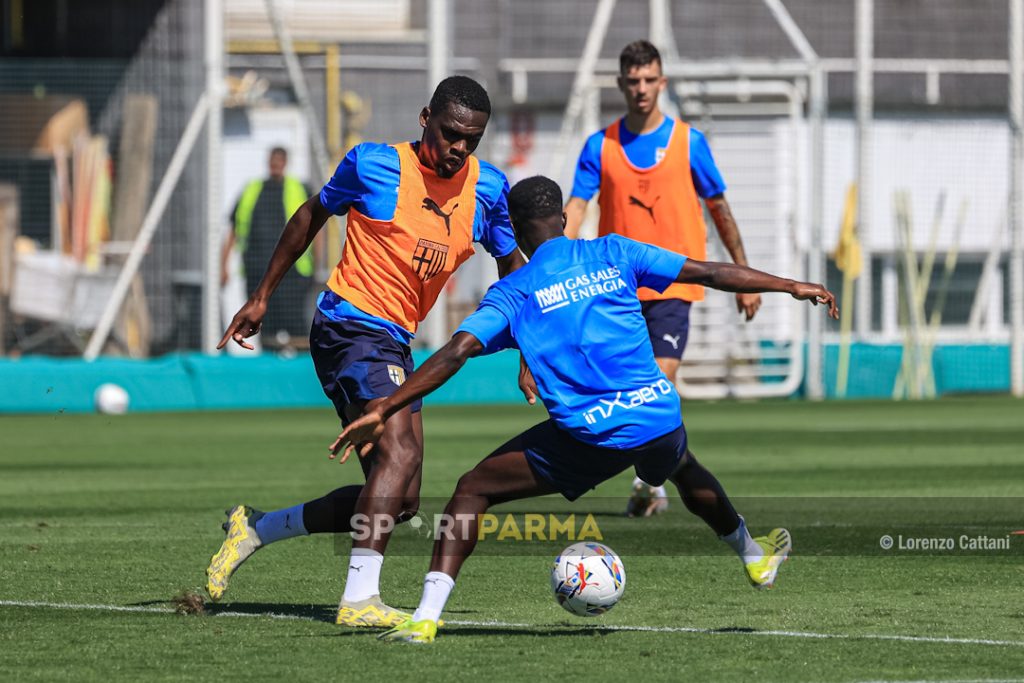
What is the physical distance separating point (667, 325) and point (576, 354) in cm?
420

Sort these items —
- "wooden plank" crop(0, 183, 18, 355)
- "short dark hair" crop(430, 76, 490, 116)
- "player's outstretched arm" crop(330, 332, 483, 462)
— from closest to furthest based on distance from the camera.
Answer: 1. "player's outstretched arm" crop(330, 332, 483, 462)
2. "short dark hair" crop(430, 76, 490, 116)
3. "wooden plank" crop(0, 183, 18, 355)

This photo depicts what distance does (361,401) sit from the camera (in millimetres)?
7352

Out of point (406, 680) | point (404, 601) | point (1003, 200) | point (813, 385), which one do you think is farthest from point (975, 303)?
point (406, 680)

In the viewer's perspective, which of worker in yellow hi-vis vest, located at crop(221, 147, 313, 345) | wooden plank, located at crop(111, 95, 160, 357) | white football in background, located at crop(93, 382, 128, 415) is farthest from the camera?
wooden plank, located at crop(111, 95, 160, 357)

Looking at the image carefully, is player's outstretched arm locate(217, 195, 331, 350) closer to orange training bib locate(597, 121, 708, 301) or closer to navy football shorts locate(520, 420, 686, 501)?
navy football shorts locate(520, 420, 686, 501)

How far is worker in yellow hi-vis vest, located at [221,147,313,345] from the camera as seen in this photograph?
23.4m

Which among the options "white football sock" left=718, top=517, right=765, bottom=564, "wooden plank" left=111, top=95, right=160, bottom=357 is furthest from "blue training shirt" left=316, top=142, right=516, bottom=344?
"wooden plank" left=111, top=95, right=160, bottom=357

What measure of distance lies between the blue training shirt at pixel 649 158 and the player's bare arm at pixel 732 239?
8 cm

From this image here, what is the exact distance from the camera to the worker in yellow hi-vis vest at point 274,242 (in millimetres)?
23375

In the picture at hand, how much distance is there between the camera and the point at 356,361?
292 inches

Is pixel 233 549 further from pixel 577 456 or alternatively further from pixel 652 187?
pixel 652 187

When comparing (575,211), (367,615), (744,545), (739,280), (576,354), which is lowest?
(367,615)

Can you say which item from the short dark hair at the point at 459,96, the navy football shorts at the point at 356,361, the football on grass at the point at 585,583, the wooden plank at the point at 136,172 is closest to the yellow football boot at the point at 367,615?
the football on grass at the point at 585,583

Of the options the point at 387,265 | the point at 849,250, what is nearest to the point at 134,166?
the point at 849,250
